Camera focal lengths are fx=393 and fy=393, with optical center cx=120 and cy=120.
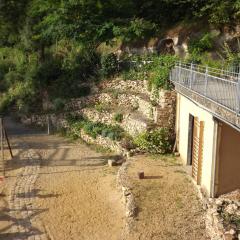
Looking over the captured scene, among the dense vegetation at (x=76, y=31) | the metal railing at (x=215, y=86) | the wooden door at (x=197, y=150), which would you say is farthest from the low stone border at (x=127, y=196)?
the dense vegetation at (x=76, y=31)

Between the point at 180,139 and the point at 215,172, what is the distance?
4.65 metres

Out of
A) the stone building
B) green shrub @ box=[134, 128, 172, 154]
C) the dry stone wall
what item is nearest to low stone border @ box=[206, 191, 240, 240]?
the stone building

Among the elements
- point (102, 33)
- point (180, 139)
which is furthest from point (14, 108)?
point (180, 139)

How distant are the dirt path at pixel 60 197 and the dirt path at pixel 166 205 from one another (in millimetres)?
793

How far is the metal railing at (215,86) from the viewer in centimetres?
930

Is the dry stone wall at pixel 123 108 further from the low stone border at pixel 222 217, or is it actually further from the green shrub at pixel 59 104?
the low stone border at pixel 222 217

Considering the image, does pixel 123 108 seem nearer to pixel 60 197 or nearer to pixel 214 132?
pixel 60 197

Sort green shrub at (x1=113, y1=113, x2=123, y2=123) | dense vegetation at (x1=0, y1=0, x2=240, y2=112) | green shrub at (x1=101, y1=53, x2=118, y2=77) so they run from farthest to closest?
green shrub at (x1=101, y1=53, x2=118, y2=77) → dense vegetation at (x1=0, y1=0, x2=240, y2=112) → green shrub at (x1=113, y1=113, x2=123, y2=123)

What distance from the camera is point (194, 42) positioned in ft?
74.2

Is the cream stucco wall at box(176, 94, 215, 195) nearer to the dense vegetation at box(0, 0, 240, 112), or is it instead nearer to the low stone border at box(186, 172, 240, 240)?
the low stone border at box(186, 172, 240, 240)

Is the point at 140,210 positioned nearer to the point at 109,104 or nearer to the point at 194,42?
the point at 109,104

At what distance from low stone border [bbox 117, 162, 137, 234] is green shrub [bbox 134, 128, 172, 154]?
1.73 metres

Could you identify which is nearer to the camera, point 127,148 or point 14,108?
point 127,148

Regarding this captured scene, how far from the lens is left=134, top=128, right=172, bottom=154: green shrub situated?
1678 centimetres
